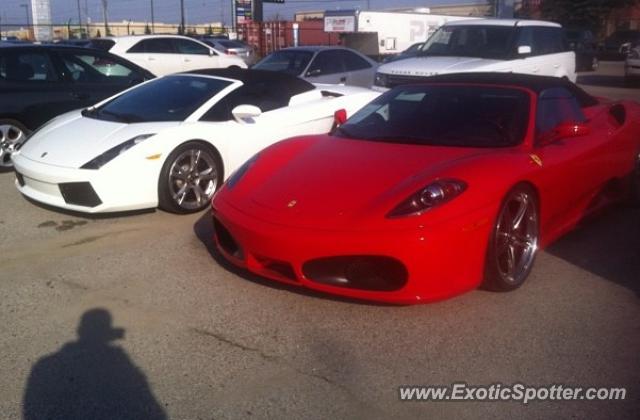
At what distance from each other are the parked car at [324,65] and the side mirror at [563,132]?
692cm

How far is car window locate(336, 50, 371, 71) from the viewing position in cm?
1161

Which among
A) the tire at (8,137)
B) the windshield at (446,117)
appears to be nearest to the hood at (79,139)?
the tire at (8,137)

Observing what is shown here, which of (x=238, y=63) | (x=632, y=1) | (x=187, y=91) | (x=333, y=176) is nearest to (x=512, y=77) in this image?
(x=333, y=176)

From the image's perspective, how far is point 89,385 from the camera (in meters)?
2.93

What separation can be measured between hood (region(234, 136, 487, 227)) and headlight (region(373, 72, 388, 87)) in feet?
22.3

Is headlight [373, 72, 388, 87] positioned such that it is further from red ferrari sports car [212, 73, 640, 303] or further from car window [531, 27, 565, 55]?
red ferrari sports car [212, 73, 640, 303]

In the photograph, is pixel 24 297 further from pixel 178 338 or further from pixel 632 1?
pixel 632 1

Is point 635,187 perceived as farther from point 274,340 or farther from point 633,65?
point 633,65

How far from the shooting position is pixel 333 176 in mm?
3969

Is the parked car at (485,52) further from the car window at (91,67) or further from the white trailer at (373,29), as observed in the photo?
the white trailer at (373,29)

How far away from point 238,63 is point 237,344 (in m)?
13.8

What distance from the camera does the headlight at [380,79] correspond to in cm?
1107

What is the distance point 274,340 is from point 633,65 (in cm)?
1743

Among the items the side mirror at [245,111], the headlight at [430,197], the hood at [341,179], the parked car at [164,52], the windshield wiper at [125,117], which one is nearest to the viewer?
the headlight at [430,197]
